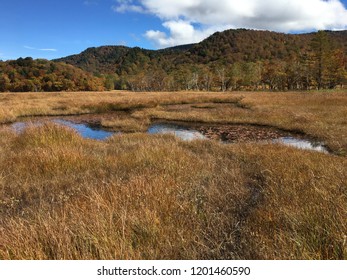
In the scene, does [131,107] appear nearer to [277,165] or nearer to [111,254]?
[277,165]

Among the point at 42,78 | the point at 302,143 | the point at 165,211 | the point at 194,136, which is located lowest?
the point at 302,143

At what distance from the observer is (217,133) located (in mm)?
20516

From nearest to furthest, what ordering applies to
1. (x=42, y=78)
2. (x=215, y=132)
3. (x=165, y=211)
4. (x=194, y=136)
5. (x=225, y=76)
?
(x=165, y=211)
(x=194, y=136)
(x=215, y=132)
(x=225, y=76)
(x=42, y=78)

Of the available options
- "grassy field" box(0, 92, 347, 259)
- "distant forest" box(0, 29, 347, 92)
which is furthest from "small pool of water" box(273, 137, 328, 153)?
"distant forest" box(0, 29, 347, 92)

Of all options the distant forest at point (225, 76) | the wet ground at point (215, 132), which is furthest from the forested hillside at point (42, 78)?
the wet ground at point (215, 132)

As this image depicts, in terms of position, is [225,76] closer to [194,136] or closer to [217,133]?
[217,133]

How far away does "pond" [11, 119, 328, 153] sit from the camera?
663 inches

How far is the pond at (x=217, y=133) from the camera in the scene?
663 inches

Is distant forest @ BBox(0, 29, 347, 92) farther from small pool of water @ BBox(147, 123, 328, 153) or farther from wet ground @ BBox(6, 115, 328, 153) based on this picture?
small pool of water @ BBox(147, 123, 328, 153)

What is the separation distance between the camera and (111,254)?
2.96m

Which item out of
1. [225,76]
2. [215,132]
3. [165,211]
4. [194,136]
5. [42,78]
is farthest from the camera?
[42,78]

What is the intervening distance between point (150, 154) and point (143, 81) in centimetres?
11726

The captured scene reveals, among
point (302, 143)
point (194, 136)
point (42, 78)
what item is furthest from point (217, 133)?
point (42, 78)

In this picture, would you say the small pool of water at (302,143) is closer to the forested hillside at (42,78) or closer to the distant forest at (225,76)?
the distant forest at (225,76)
